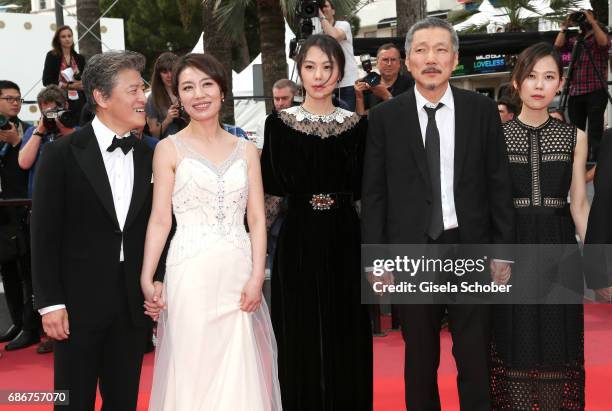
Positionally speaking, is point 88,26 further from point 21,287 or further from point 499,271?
point 499,271

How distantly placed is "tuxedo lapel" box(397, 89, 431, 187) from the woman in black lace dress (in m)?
0.53

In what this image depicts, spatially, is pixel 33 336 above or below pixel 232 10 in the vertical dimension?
below

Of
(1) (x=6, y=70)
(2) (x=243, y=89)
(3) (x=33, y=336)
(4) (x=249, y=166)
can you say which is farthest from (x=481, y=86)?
(4) (x=249, y=166)

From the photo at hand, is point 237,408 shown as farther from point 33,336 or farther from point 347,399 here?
point 33,336

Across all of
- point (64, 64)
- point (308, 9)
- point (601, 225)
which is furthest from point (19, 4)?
point (601, 225)

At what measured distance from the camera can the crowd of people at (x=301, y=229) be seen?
325 cm

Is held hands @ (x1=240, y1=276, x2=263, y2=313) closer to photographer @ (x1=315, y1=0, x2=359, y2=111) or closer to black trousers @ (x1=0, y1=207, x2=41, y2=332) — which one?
black trousers @ (x1=0, y1=207, x2=41, y2=332)

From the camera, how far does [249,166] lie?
3.56 m

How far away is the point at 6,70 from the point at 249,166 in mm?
Result: 15551

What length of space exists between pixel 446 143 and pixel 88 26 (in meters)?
9.24

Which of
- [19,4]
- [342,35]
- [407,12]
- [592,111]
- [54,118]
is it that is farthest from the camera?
[19,4]

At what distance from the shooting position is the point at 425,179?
3.61m

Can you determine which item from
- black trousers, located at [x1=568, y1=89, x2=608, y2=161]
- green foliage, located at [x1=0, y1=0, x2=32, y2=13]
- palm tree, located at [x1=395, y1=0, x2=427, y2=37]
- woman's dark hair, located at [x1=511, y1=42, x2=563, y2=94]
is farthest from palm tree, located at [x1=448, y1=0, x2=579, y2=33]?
green foliage, located at [x1=0, y1=0, x2=32, y2=13]

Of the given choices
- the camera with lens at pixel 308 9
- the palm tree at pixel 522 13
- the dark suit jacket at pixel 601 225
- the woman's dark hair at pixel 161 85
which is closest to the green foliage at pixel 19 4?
the palm tree at pixel 522 13
